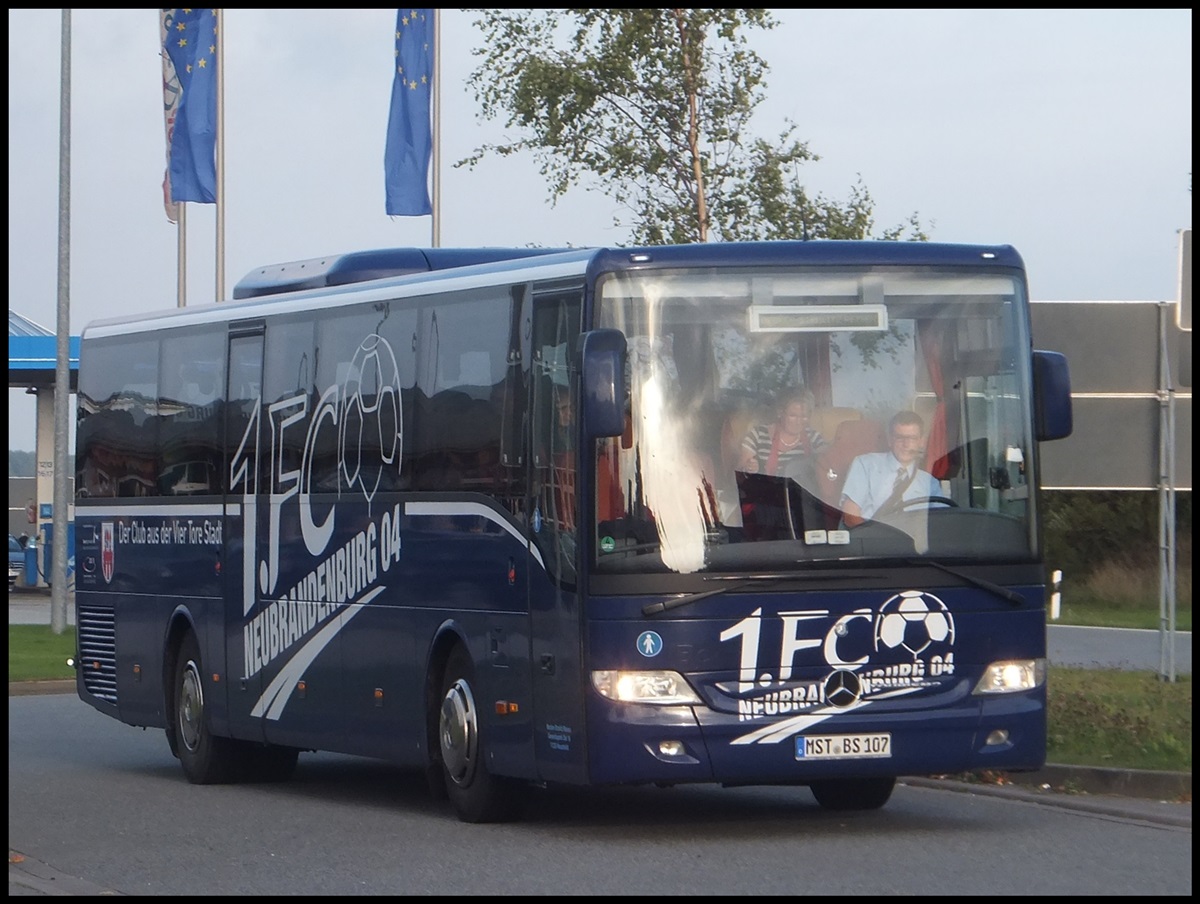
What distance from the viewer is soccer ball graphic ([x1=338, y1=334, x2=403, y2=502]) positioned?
14.4m

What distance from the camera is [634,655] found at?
11.8m

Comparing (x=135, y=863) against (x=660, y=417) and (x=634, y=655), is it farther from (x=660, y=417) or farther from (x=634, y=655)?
(x=660, y=417)

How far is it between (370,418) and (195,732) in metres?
3.72

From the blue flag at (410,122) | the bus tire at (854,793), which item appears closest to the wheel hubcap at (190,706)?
the bus tire at (854,793)

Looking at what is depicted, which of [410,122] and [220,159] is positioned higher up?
[220,159]

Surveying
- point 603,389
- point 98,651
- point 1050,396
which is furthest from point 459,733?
point 98,651

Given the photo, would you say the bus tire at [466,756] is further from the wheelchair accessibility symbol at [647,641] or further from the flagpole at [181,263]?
the flagpole at [181,263]

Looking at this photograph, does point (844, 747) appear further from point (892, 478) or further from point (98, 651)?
point (98, 651)

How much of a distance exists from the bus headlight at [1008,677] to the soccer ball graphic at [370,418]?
154 inches

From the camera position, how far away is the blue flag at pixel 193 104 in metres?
34.3

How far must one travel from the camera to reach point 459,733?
1335 centimetres

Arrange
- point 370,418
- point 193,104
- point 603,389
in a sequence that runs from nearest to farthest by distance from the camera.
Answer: point 603,389
point 370,418
point 193,104

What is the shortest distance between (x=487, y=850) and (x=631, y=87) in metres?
15.8

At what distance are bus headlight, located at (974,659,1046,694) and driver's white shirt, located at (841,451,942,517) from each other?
978 millimetres
